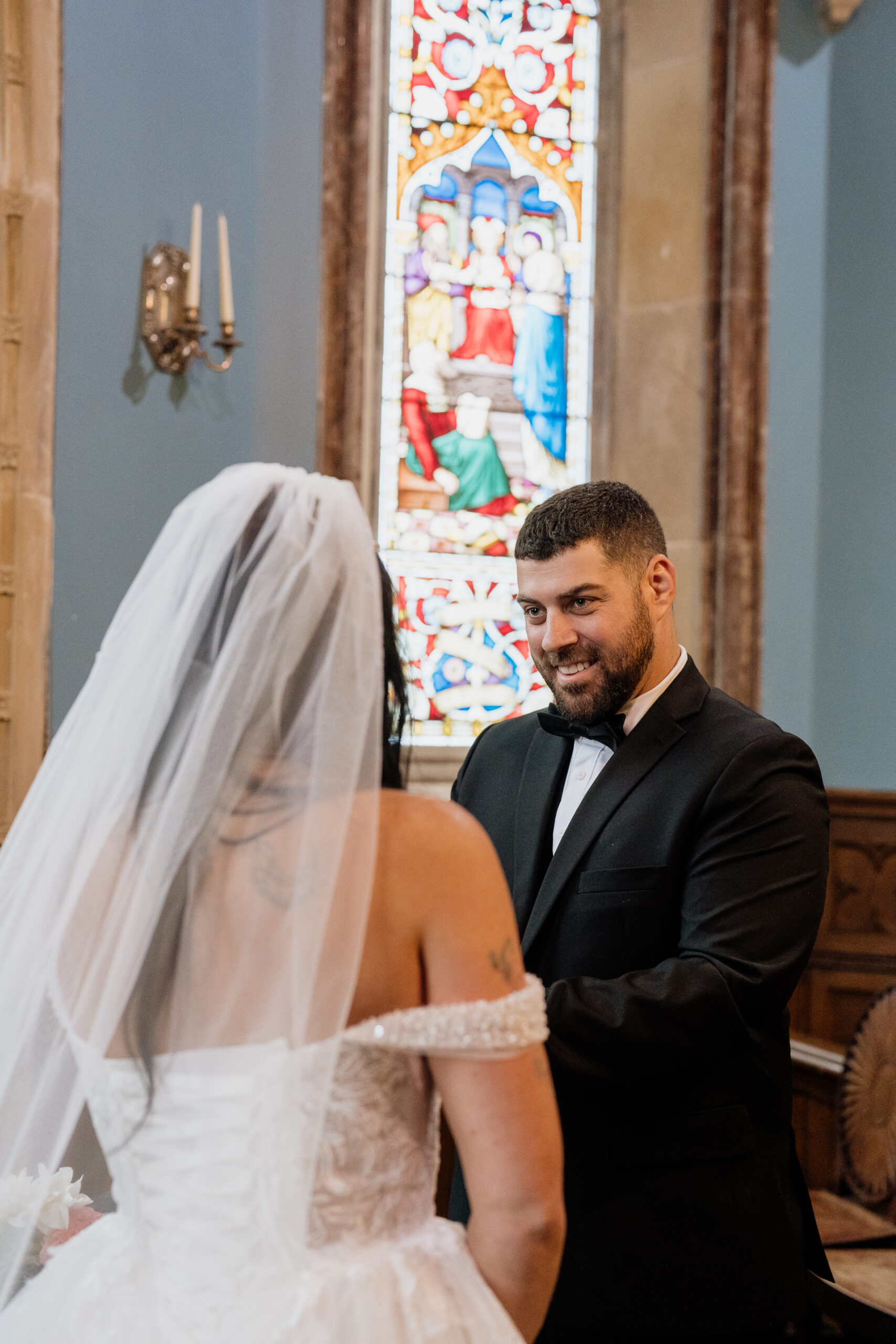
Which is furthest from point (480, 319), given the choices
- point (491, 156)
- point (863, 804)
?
point (863, 804)

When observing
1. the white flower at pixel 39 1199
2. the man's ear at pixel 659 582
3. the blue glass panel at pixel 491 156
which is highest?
the blue glass panel at pixel 491 156

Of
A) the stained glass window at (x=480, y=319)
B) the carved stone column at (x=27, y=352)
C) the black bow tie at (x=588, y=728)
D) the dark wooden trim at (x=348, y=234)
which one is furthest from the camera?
the stained glass window at (x=480, y=319)

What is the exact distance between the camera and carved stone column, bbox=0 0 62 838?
3865 millimetres

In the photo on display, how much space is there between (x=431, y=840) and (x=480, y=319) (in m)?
4.38

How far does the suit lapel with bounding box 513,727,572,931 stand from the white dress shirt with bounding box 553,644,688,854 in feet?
0.05

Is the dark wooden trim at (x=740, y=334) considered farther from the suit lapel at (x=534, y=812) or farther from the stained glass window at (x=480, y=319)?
the suit lapel at (x=534, y=812)

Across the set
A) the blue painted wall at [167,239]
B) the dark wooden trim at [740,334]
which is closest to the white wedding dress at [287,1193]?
the blue painted wall at [167,239]

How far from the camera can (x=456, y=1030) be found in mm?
1258

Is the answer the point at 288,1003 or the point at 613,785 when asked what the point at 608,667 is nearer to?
the point at 613,785

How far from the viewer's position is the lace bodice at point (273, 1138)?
1.26m

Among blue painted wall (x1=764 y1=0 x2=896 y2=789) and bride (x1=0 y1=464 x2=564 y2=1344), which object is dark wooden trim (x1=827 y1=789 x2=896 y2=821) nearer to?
blue painted wall (x1=764 y1=0 x2=896 y2=789)

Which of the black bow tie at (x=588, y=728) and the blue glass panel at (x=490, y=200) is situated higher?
the blue glass panel at (x=490, y=200)

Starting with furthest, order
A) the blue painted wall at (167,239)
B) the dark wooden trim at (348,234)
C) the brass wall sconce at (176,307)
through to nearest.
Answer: the dark wooden trim at (348,234)
the brass wall sconce at (176,307)
the blue painted wall at (167,239)

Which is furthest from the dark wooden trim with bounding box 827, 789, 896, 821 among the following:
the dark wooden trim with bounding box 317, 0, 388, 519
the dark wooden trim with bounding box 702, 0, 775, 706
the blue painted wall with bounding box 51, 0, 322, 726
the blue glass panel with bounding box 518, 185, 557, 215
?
the blue glass panel with bounding box 518, 185, 557, 215
